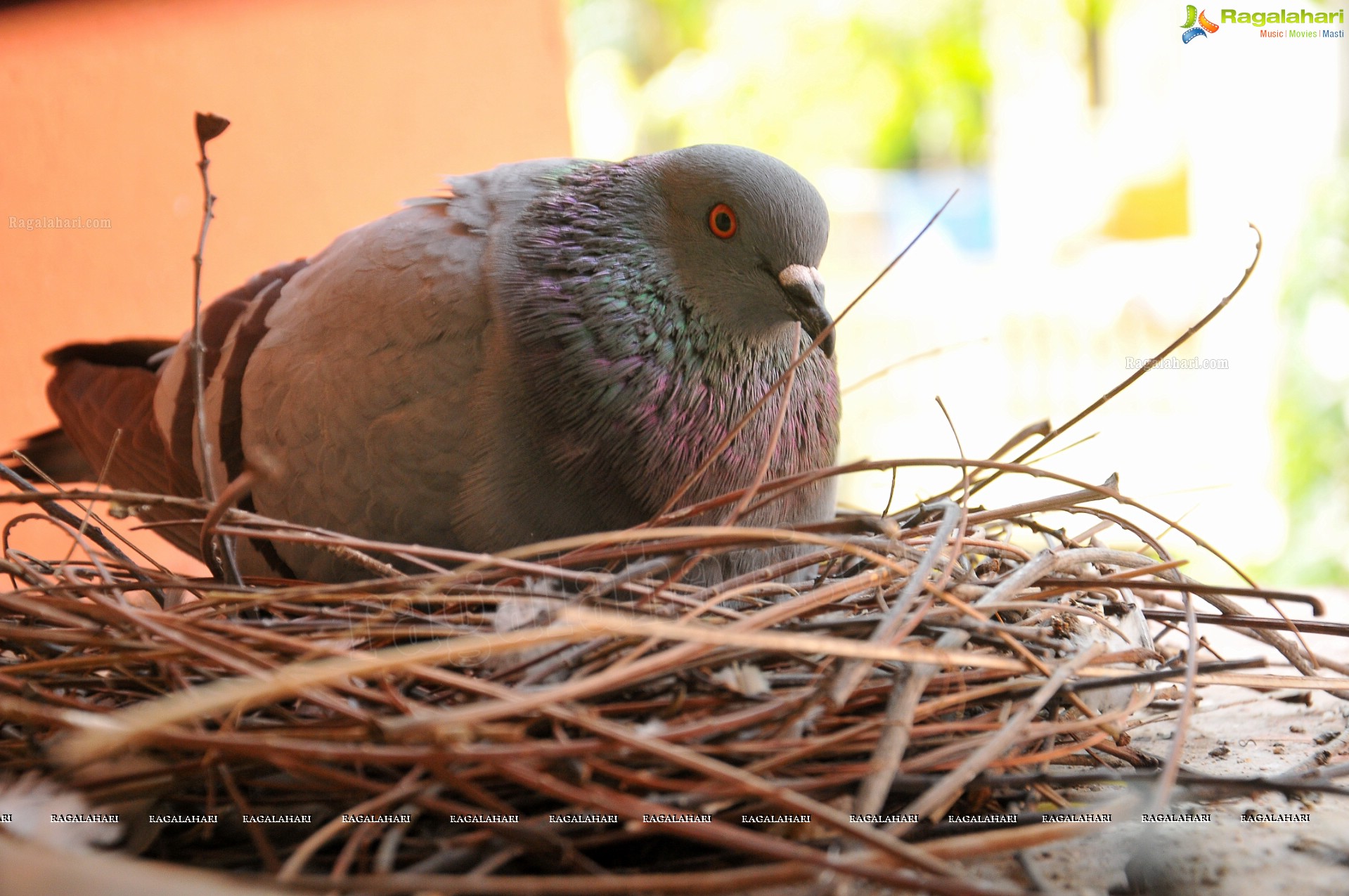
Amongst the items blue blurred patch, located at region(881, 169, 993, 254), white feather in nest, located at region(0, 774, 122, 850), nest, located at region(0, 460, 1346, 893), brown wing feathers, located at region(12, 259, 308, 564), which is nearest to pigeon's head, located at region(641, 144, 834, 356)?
nest, located at region(0, 460, 1346, 893)

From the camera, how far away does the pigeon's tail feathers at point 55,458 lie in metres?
2.23

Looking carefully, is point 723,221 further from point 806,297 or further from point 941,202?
point 941,202

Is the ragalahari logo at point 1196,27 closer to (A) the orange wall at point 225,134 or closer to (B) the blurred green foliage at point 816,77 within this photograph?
(A) the orange wall at point 225,134

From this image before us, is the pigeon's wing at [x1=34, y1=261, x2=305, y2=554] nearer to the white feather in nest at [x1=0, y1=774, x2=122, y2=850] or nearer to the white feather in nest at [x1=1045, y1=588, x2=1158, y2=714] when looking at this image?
the white feather in nest at [x1=0, y1=774, x2=122, y2=850]

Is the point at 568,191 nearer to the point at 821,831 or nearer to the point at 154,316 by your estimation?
the point at 821,831

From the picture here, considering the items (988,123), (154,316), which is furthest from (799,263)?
(988,123)

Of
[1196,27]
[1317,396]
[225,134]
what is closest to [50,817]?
[225,134]

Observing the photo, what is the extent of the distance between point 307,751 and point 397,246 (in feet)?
3.25

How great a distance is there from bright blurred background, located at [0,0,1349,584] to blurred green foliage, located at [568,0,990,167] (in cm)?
4

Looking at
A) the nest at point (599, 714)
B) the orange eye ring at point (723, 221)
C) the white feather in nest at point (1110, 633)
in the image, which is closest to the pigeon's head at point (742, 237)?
the orange eye ring at point (723, 221)

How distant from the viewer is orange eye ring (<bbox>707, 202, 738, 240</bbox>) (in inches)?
62.7

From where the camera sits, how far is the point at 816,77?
13078 mm

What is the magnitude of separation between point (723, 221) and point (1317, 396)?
550cm

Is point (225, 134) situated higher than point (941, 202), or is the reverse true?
point (941, 202)
